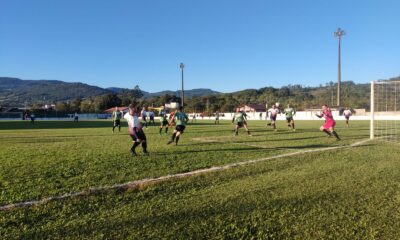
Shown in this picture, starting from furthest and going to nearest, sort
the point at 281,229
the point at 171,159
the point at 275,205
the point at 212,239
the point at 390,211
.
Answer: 1. the point at 171,159
2. the point at 275,205
3. the point at 390,211
4. the point at 281,229
5. the point at 212,239

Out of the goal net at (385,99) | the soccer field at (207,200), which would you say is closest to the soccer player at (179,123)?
the soccer field at (207,200)

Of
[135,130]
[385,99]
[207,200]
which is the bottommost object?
[207,200]

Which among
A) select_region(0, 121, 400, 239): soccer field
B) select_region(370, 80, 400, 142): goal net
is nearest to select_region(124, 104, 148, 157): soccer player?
select_region(0, 121, 400, 239): soccer field

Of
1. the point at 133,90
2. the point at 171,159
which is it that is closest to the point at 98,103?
the point at 133,90

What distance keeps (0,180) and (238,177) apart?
525 cm

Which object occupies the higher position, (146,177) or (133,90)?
(133,90)

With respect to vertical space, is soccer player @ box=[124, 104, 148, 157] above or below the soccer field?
above

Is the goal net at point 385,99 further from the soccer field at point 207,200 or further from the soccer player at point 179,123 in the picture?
the soccer player at point 179,123

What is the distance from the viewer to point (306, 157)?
31.3 ft

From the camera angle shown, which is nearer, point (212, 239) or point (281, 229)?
point (212, 239)

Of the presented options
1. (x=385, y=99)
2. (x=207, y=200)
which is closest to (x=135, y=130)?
(x=207, y=200)

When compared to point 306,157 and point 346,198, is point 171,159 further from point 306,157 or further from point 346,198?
point 346,198

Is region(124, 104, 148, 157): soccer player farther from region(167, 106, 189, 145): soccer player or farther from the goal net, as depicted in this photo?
the goal net

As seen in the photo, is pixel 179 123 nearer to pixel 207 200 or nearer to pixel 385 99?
pixel 207 200
